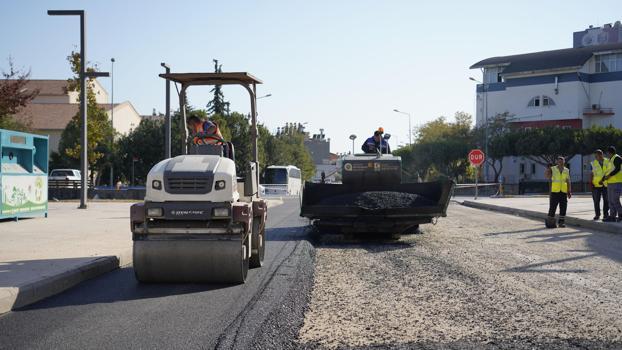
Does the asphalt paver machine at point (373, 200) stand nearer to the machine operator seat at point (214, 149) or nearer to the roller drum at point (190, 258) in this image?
the machine operator seat at point (214, 149)

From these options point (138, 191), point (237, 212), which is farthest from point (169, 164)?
point (138, 191)

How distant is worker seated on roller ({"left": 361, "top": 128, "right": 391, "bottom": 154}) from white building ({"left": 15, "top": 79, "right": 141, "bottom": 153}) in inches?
2190

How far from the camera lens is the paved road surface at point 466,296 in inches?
229

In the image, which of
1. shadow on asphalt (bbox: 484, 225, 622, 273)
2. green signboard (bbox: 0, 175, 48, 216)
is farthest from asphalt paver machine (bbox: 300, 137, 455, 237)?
green signboard (bbox: 0, 175, 48, 216)

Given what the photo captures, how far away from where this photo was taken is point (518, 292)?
7883 mm

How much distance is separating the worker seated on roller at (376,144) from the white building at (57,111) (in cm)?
5561

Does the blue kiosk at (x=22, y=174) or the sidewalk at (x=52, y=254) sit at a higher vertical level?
the blue kiosk at (x=22, y=174)

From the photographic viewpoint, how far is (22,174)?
18.5m

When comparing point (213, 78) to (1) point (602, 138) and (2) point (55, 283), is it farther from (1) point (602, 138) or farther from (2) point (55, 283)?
(1) point (602, 138)

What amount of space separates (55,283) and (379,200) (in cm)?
735

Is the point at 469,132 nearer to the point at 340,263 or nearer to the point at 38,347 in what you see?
the point at 340,263

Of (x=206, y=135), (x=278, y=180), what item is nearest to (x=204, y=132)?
(x=206, y=135)

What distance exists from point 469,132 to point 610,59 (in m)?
16.1

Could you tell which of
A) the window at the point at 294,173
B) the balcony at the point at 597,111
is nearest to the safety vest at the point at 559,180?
the window at the point at 294,173
